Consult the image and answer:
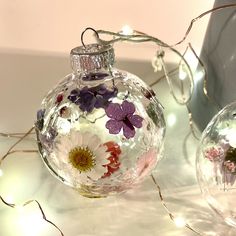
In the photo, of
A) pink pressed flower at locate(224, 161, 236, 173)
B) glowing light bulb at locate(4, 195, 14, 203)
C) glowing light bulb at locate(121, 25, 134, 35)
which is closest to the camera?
pink pressed flower at locate(224, 161, 236, 173)

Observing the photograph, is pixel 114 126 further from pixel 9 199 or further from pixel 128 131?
pixel 9 199

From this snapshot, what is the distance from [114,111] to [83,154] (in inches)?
2.6

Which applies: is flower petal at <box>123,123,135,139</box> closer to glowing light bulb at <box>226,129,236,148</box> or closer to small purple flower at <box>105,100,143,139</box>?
small purple flower at <box>105,100,143,139</box>

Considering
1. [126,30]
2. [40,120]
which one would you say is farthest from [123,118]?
[126,30]

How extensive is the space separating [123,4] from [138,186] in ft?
1.11

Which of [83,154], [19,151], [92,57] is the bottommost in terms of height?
[19,151]

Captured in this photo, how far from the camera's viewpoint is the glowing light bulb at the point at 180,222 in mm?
663

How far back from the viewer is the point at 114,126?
67cm

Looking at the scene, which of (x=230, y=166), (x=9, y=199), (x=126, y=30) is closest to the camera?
(x=230, y=166)

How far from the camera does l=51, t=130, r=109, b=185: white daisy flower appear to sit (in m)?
0.67

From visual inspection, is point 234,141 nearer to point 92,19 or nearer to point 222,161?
point 222,161

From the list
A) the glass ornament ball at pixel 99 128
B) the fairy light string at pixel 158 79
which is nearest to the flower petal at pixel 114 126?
the glass ornament ball at pixel 99 128

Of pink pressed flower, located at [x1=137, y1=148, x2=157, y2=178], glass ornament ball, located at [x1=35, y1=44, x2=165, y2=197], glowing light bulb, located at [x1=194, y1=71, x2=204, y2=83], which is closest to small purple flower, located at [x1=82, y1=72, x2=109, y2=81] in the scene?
glass ornament ball, located at [x1=35, y1=44, x2=165, y2=197]

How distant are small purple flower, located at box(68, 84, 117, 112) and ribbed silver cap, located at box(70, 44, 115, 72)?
3 cm
